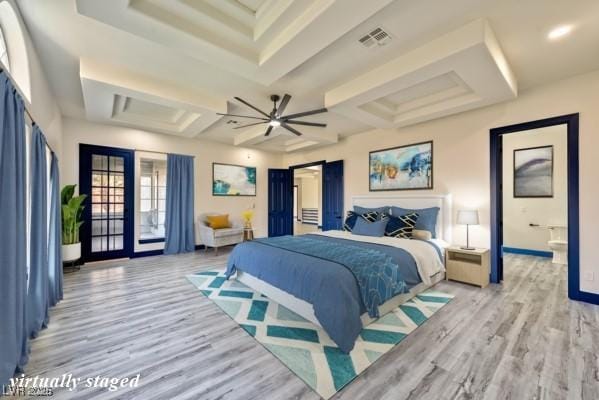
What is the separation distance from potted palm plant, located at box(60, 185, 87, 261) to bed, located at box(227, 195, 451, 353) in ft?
9.08

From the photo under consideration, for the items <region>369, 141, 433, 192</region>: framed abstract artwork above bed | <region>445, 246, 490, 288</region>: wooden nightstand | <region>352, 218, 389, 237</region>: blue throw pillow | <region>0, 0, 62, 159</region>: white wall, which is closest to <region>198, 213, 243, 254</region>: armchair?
<region>352, 218, 389, 237</region>: blue throw pillow

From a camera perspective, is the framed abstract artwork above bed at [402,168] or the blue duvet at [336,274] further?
the framed abstract artwork above bed at [402,168]

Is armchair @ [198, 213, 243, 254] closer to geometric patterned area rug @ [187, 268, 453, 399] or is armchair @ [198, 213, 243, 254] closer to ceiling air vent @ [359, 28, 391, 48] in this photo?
geometric patterned area rug @ [187, 268, 453, 399]

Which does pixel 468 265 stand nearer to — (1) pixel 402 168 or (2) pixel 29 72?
(1) pixel 402 168

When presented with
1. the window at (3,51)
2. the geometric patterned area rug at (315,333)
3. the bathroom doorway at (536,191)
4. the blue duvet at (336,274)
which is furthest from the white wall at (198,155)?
the bathroom doorway at (536,191)

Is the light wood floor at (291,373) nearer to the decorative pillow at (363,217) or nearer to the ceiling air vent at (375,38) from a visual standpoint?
the decorative pillow at (363,217)

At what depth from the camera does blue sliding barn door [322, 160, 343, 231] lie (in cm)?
604

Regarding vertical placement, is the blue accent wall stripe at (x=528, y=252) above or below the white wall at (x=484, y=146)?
below

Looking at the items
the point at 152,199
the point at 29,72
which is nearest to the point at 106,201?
the point at 152,199

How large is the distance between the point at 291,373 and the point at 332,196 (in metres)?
4.74

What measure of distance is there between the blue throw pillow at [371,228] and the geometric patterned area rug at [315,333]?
1.14 metres

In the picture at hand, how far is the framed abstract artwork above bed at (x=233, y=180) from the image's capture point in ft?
21.2

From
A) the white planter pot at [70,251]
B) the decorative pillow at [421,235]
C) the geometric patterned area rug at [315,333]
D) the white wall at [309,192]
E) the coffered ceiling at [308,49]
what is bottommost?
the geometric patterned area rug at [315,333]

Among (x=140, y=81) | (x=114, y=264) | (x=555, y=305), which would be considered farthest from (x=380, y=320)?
(x=114, y=264)
